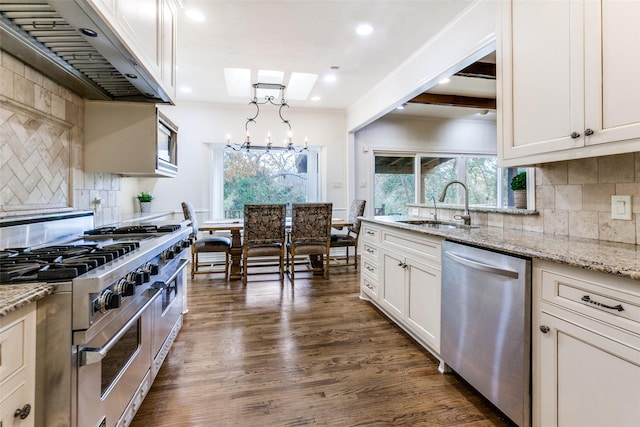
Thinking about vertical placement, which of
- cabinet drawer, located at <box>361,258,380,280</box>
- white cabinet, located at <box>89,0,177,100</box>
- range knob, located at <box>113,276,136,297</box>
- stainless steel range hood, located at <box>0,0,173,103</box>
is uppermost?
white cabinet, located at <box>89,0,177,100</box>

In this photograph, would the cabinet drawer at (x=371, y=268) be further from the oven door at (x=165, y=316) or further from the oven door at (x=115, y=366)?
the oven door at (x=115, y=366)

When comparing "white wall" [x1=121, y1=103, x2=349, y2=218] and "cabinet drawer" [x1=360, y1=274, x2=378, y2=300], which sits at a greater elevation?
"white wall" [x1=121, y1=103, x2=349, y2=218]

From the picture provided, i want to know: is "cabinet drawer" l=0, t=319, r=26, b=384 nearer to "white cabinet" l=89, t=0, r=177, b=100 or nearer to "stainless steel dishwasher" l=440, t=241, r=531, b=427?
"white cabinet" l=89, t=0, r=177, b=100

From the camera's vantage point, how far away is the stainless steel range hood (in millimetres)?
1145

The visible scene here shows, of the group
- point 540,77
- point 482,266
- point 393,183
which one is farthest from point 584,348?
point 393,183

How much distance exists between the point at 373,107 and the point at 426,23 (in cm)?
171

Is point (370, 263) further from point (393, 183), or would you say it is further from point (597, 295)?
point (393, 183)

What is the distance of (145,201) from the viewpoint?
14.9ft

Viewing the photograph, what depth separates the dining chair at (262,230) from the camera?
12.3 ft

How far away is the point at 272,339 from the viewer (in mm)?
2371

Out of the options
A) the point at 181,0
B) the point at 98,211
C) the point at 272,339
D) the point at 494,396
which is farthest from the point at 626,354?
the point at 181,0

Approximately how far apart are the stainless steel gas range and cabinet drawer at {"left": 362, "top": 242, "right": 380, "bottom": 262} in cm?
184

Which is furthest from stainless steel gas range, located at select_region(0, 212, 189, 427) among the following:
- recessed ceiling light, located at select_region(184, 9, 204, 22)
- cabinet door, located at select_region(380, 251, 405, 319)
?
recessed ceiling light, located at select_region(184, 9, 204, 22)

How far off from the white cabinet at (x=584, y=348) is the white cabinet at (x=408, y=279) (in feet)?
2.30
